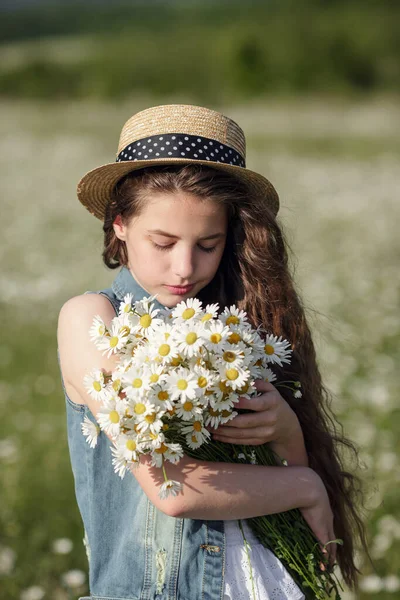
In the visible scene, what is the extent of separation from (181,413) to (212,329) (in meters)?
0.22

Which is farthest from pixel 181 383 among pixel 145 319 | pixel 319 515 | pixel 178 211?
pixel 319 515

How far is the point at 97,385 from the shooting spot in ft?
6.23

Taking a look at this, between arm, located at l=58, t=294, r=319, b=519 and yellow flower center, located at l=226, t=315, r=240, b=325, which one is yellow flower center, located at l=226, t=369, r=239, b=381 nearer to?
yellow flower center, located at l=226, t=315, r=240, b=325

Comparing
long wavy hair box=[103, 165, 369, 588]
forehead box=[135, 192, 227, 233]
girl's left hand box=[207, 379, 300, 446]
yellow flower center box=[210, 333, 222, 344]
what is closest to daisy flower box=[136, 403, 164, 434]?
yellow flower center box=[210, 333, 222, 344]

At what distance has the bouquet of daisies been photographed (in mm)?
1771

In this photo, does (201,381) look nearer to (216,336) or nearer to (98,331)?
(216,336)

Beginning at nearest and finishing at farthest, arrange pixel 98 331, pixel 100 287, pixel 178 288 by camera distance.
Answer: pixel 98 331 < pixel 178 288 < pixel 100 287

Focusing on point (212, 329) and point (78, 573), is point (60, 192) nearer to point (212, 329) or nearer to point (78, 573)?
point (78, 573)

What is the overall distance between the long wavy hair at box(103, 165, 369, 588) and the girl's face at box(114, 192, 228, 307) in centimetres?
9

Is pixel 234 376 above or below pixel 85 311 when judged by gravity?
below

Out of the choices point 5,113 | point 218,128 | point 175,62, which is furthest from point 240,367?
point 175,62

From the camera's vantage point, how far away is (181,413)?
180cm

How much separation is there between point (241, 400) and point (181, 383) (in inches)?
14.4

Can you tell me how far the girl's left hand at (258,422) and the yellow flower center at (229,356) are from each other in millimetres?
249
